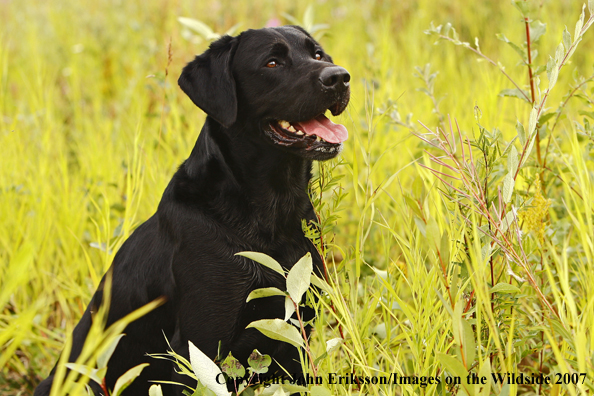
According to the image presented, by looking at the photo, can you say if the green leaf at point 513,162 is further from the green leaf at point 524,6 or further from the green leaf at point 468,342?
the green leaf at point 524,6

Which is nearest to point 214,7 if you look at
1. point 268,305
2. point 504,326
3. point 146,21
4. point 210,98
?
point 146,21

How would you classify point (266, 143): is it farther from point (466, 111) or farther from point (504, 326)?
point (466, 111)

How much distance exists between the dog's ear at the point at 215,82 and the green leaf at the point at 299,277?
2.58 ft

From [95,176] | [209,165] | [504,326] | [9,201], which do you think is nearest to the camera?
[504,326]

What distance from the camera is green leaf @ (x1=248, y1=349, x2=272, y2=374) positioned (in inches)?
54.6

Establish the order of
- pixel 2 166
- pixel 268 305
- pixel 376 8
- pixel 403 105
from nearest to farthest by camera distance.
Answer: pixel 268 305
pixel 2 166
pixel 403 105
pixel 376 8

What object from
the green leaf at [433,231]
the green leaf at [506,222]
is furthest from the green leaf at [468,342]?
the green leaf at [506,222]

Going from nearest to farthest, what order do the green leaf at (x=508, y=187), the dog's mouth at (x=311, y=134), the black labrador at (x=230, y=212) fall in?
1. the green leaf at (x=508, y=187)
2. the black labrador at (x=230, y=212)
3. the dog's mouth at (x=311, y=134)

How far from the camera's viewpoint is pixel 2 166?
2912 millimetres

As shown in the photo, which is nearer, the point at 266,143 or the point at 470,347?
the point at 470,347

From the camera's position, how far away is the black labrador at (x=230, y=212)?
174 centimetres

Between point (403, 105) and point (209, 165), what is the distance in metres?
2.03

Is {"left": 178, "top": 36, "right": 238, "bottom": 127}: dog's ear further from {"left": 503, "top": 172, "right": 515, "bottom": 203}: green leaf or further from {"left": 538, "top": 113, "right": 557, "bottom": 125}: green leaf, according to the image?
{"left": 538, "top": 113, "right": 557, "bottom": 125}: green leaf

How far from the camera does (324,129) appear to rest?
6.49 feet
